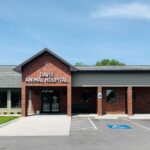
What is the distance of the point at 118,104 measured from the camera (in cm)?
3691

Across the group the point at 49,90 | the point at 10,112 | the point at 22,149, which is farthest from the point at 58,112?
the point at 22,149

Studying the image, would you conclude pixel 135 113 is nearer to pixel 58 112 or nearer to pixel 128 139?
pixel 58 112

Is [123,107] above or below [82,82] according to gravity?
below

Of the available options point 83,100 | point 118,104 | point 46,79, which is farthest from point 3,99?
point 118,104

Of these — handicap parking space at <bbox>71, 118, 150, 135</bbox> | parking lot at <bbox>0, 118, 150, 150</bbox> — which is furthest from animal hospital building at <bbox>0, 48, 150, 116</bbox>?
parking lot at <bbox>0, 118, 150, 150</bbox>

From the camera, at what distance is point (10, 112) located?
38875mm

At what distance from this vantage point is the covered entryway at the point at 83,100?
38312mm

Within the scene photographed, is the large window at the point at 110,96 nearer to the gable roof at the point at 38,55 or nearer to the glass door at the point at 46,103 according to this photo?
the gable roof at the point at 38,55

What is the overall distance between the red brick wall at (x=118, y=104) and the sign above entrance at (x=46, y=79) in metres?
5.44

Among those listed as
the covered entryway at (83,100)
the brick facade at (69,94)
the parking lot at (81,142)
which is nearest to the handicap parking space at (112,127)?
the parking lot at (81,142)

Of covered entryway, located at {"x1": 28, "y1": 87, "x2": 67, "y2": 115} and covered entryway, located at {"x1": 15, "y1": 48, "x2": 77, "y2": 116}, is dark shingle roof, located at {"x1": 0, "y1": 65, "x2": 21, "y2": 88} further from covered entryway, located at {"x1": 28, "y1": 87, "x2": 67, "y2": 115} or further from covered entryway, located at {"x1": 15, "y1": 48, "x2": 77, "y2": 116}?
covered entryway, located at {"x1": 15, "y1": 48, "x2": 77, "y2": 116}

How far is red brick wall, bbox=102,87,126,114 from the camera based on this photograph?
3662 centimetres

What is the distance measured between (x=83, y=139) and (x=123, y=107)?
804 inches

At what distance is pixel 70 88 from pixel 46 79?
2.27 metres
